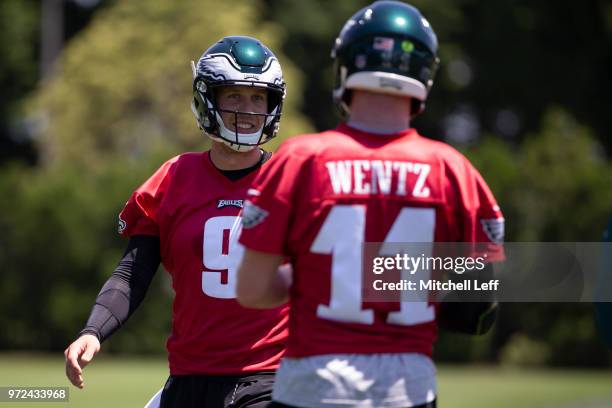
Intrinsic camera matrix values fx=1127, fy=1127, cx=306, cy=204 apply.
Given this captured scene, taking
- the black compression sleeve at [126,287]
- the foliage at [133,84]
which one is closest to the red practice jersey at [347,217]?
the black compression sleeve at [126,287]

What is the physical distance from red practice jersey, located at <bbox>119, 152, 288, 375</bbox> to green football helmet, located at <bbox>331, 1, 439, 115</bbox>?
4.31 ft

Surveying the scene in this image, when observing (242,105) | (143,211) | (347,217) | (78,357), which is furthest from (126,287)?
(347,217)

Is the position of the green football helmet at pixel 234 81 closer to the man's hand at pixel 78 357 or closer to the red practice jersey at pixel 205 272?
the red practice jersey at pixel 205 272

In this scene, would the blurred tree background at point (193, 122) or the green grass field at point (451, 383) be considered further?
the blurred tree background at point (193, 122)

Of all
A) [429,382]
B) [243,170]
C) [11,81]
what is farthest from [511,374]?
[11,81]

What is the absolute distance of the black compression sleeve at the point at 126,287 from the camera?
433cm

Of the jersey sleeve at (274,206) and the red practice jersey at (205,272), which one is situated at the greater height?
the jersey sleeve at (274,206)

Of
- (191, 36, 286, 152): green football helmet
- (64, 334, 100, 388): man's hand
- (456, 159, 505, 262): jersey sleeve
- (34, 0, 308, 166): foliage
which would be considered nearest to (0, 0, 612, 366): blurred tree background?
(34, 0, 308, 166): foliage

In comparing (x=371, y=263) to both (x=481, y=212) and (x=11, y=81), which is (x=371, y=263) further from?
(x=11, y=81)

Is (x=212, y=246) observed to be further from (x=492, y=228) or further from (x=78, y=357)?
(x=492, y=228)

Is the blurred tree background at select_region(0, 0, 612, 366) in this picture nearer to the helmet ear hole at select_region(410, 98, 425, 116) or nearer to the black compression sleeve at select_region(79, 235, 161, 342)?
the black compression sleeve at select_region(79, 235, 161, 342)

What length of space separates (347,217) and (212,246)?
1.46 meters

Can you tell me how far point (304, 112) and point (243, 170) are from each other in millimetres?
35881

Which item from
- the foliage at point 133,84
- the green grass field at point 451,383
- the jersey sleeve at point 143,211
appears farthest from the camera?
the foliage at point 133,84
